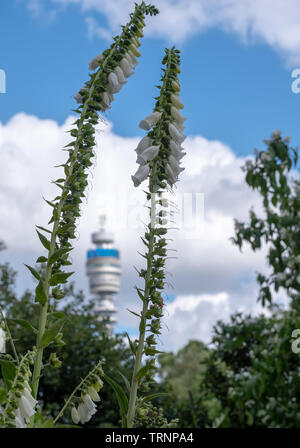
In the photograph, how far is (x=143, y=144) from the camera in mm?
1476

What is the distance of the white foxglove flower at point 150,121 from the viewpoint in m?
1.48

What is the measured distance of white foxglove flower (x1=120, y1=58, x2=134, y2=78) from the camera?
5.45 ft

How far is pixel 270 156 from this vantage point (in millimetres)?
6746

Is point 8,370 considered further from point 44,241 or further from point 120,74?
point 120,74

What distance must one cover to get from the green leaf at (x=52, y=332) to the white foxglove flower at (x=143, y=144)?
21.7 inches

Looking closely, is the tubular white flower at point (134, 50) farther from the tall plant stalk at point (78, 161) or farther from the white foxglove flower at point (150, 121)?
the white foxglove flower at point (150, 121)

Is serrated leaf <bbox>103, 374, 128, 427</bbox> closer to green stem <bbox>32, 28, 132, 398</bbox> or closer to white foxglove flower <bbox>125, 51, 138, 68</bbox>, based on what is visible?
green stem <bbox>32, 28, 132, 398</bbox>

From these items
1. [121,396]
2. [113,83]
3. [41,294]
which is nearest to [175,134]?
[113,83]

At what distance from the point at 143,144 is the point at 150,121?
7 cm

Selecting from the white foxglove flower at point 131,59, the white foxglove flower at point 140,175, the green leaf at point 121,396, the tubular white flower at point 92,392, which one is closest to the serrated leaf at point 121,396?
the green leaf at point 121,396

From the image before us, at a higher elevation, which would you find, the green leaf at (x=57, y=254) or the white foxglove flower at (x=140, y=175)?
the white foxglove flower at (x=140, y=175)

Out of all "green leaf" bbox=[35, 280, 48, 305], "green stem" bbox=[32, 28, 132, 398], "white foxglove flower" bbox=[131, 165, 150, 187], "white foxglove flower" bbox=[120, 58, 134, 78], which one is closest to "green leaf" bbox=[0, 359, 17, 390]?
"green stem" bbox=[32, 28, 132, 398]
